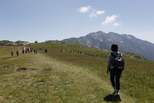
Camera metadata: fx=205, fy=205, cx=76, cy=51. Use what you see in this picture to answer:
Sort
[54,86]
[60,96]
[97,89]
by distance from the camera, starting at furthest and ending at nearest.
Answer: [54,86] < [97,89] < [60,96]

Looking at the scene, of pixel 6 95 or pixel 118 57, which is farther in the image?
pixel 6 95

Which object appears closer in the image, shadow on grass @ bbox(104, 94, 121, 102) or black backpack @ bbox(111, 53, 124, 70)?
black backpack @ bbox(111, 53, 124, 70)

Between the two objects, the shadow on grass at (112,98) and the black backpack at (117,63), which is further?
the shadow on grass at (112,98)

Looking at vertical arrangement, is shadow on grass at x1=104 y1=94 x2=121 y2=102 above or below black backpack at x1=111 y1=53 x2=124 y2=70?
below

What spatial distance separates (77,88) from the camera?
19.5 m

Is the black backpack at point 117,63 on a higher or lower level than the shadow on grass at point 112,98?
higher

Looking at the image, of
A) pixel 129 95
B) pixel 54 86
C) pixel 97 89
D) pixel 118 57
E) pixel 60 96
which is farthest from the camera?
pixel 54 86

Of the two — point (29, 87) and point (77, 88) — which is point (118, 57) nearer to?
point (77, 88)

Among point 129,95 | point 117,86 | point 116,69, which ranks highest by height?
point 116,69

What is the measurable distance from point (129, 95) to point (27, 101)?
28.6 feet

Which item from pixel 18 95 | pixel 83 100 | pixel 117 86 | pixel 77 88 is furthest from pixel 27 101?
pixel 117 86

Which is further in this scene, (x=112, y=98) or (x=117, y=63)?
(x=112, y=98)

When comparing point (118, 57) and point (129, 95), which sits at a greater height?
point (118, 57)

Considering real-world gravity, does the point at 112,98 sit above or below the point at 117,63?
below
